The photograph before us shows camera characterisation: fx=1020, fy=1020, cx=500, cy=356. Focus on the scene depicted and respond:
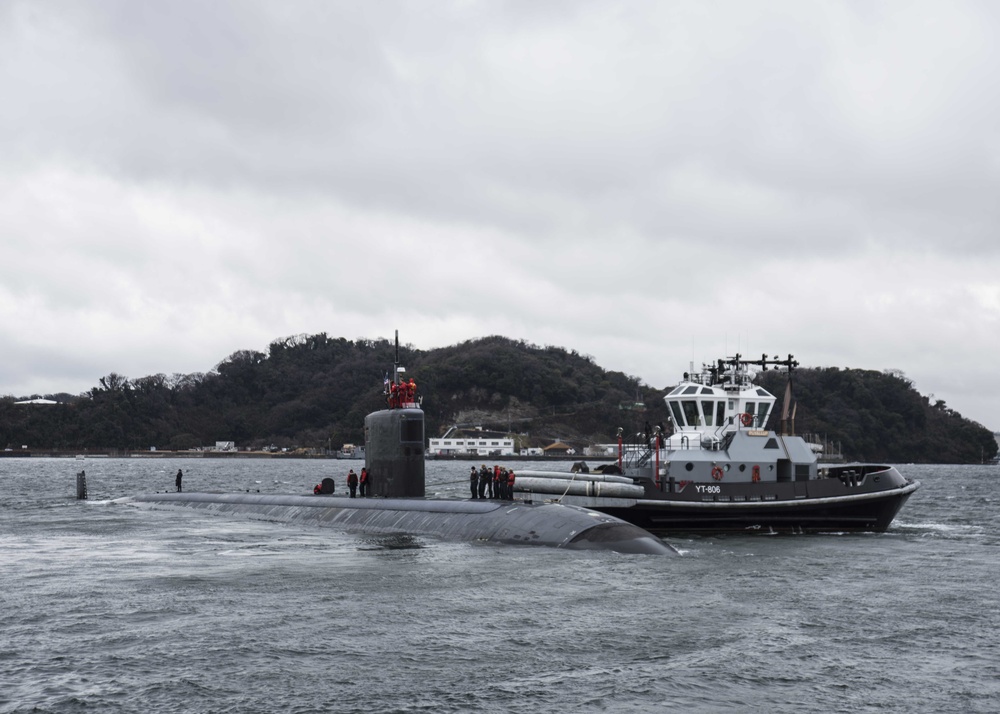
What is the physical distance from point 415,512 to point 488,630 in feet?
46.2

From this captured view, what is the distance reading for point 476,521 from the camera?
2778cm

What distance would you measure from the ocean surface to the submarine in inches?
36.4

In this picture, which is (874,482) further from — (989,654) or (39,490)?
(39,490)

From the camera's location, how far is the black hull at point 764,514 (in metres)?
A: 31.6

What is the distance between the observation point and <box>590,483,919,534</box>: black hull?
31.6 meters

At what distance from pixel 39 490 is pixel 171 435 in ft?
437

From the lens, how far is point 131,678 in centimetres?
1317

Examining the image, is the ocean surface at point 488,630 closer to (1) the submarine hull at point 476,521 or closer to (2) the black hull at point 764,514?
(1) the submarine hull at point 476,521

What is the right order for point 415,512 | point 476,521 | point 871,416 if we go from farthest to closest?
point 871,416
point 415,512
point 476,521

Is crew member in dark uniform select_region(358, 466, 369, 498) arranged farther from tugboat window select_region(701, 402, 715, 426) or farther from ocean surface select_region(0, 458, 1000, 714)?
tugboat window select_region(701, 402, 715, 426)

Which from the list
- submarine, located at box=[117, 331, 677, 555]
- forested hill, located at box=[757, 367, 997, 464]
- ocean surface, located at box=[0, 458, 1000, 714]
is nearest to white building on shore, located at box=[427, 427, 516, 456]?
forested hill, located at box=[757, 367, 997, 464]

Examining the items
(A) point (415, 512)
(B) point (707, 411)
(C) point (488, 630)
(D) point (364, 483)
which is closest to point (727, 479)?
(B) point (707, 411)

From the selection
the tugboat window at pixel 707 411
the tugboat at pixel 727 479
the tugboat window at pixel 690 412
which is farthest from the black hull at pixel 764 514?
the tugboat window at pixel 690 412

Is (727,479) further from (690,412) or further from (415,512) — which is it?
(415,512)
